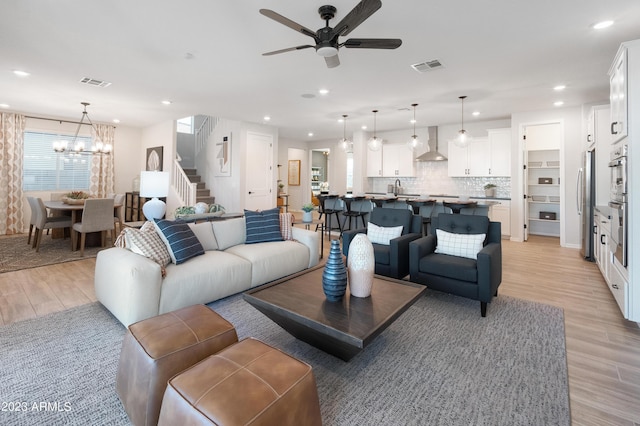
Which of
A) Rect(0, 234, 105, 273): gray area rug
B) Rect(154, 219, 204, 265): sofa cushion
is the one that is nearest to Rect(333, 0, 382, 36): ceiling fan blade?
Rect(154, 219, 204, 265): sofa cushion

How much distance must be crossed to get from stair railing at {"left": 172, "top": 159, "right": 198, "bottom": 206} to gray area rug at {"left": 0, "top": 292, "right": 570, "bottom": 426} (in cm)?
458

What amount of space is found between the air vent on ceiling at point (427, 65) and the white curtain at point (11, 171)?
8293 mm

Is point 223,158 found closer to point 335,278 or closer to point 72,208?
point 72,208

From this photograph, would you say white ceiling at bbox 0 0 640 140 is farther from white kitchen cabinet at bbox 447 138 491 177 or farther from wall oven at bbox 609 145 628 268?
wall oven at bbox 609 145 628 268

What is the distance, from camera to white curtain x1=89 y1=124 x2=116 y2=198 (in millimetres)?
7812

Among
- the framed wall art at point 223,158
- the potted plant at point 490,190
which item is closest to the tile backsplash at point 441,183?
the potted plant at point 490,190

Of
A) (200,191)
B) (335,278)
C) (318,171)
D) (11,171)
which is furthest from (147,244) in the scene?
(318,171)

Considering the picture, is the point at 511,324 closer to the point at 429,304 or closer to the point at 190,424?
the point at 429,304

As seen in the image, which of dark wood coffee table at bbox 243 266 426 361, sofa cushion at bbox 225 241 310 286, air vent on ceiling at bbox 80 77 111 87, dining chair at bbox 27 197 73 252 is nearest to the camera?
dark wood coffee table at bbox 243 266 426 361

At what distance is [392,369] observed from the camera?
203 centimetres

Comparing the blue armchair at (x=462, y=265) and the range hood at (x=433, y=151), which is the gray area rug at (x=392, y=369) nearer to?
the blue armchair at (x=462, y=265)

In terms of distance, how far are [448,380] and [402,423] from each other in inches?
20.2

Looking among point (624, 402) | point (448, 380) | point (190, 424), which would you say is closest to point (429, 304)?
point (448, 380)

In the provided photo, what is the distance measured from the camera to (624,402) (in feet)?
5.75
